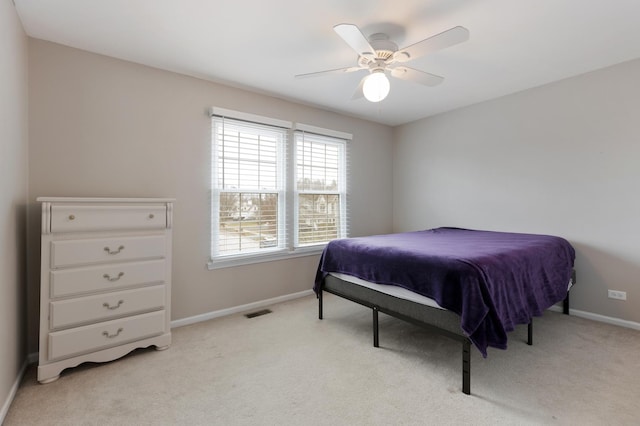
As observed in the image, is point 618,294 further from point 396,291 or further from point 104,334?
point 104,334

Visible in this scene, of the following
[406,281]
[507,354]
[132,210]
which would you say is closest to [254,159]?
[132,210]

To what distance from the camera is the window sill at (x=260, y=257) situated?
3191mm

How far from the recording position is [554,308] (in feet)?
10.9

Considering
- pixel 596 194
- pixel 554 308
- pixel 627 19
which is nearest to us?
pixel 627 19

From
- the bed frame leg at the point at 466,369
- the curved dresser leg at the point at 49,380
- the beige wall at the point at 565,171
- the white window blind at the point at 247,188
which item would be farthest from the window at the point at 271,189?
the bed frame leg at the point at 466,369

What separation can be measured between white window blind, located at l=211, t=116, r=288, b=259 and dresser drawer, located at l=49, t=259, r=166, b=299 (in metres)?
0.77

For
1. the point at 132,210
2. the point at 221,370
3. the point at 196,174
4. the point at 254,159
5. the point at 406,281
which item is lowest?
the point at 221,370

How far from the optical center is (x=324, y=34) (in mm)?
2318

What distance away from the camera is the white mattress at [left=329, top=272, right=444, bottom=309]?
213 cm

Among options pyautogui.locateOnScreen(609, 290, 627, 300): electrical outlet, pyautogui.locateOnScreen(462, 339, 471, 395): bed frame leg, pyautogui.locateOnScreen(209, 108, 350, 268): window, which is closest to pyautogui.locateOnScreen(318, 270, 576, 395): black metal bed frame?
pyautogui.locateOnScreen(462, 339, 471, 395): bed frame leg

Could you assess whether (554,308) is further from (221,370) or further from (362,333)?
(221,370)

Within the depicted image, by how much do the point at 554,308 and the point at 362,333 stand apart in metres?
2.24

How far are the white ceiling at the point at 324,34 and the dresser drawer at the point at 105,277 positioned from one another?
175 cm

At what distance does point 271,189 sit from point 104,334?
205 centimetres
